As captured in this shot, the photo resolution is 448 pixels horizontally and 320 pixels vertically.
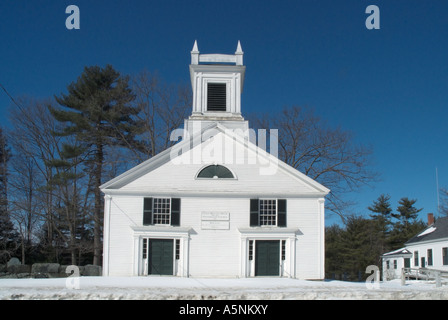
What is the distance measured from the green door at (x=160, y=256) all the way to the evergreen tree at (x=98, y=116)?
567 inches

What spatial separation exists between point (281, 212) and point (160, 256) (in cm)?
607

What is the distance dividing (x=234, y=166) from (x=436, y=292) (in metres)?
10.7

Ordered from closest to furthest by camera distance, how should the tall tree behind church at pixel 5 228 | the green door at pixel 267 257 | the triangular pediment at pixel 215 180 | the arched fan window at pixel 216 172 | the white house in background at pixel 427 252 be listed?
the green door at pixel 267 257
the triangular pediment at pixel 215 180
the arched fan window at pixel 216 172
the white house in background at pixel 427 252
the tall tree behind church at pixel 5 228

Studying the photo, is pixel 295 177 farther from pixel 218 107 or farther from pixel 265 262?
pixel 218 107

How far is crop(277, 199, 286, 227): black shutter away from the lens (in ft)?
70.5

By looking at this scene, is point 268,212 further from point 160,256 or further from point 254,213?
point 160,256

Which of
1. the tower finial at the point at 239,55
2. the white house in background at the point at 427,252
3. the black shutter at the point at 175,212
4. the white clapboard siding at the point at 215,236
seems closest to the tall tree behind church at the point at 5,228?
the white clapboard siding at the point at 215,236

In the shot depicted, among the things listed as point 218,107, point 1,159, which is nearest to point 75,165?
point 1,159

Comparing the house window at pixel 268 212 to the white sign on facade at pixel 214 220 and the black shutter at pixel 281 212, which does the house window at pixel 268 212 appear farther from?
the white sign on facade at pixel 214 220

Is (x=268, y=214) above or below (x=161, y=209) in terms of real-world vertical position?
below

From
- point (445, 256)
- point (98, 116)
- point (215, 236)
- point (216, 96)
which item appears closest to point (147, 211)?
point (215, 236)

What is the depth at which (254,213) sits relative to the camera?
21.4m

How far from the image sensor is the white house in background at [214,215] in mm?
20922
